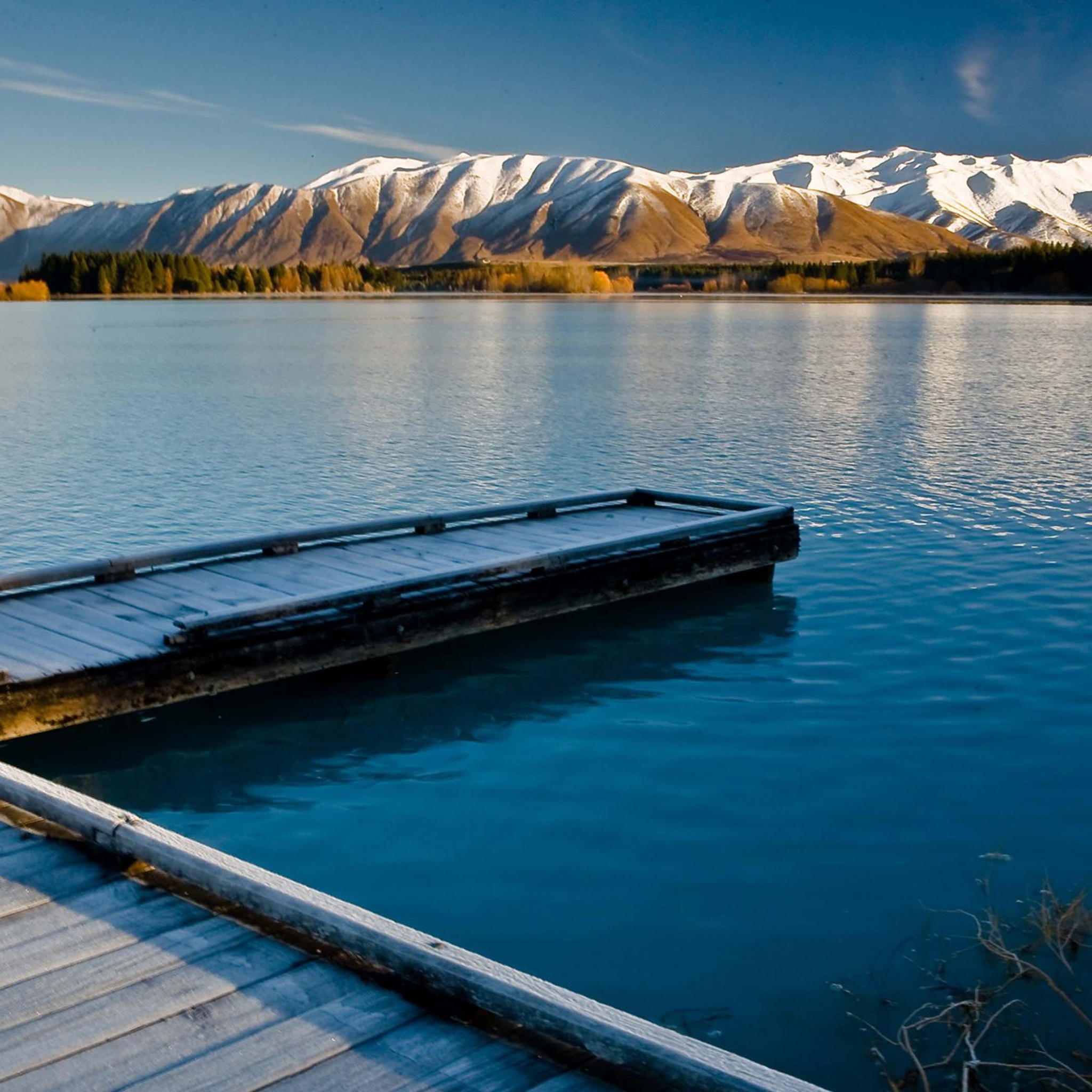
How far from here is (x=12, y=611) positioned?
9922mm

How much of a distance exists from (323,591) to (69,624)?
1934mm

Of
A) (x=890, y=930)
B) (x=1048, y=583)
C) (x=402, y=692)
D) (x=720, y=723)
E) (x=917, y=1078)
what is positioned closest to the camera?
(x=917, y=1078)

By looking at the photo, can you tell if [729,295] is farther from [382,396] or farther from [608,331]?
[382,396]

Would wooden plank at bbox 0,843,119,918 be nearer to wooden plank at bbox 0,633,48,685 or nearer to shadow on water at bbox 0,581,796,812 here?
shadow on water at bbox 0,581,796,812

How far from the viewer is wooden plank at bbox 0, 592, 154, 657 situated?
29.5 feet

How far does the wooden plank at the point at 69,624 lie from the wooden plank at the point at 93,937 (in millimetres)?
4267

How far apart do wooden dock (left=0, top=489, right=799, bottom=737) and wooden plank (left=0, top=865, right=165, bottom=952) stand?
3.63 metres

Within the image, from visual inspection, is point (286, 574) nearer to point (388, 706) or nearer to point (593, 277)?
point (388, 706)

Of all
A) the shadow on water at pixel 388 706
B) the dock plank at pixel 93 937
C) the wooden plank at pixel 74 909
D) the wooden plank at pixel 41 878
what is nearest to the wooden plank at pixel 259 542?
the shadow on water at pixel 388 706

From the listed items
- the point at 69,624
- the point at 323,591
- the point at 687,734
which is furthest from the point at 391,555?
the point at 687,734

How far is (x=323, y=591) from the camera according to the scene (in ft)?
32.6

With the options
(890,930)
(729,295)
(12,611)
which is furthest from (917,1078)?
(729,295)

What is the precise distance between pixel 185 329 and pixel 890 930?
7920 centimetres

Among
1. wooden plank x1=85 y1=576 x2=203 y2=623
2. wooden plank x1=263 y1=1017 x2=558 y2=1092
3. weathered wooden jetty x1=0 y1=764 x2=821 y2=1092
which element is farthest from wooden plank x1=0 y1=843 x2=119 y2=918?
wooden plank x1=85 y1=576 x2=203 y2=623
